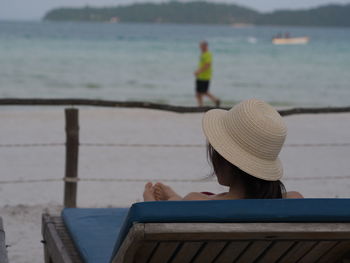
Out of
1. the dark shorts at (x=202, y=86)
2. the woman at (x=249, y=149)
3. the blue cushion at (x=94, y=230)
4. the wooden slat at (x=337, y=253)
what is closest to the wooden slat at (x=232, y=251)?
the woman at (x=249, y=149)

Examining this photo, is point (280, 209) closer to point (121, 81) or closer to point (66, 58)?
point (121, 81)

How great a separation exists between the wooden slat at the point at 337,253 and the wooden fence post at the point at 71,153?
274 cm

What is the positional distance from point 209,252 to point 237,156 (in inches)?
11.4

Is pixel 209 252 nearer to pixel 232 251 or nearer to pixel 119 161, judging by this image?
pixel 232 251

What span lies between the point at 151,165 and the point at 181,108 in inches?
74.6

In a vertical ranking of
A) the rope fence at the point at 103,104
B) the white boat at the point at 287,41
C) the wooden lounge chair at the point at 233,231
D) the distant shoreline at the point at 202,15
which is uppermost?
the wooden lounge chair at the point at 233,231

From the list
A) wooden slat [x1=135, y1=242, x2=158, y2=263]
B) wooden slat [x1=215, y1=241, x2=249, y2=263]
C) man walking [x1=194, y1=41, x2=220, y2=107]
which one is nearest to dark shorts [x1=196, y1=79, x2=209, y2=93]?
man walking [x1=194, y1=41, x2=220, y2=107]

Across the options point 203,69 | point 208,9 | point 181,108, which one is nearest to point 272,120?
point 181,108

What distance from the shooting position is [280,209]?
196 centimetres

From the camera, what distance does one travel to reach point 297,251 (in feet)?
7.27

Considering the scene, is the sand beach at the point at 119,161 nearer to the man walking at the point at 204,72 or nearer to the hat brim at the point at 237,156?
the man walking at the point at 204,72

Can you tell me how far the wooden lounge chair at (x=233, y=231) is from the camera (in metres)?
1.90

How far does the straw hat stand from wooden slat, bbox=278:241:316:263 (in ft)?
0.68

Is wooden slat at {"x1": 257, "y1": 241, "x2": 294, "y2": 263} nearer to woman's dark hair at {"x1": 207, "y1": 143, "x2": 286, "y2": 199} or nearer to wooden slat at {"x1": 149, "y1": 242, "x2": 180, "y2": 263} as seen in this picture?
woman's dark hair at {"x1": 207, "y1": 143, "x2": 286, "y2": 199}
